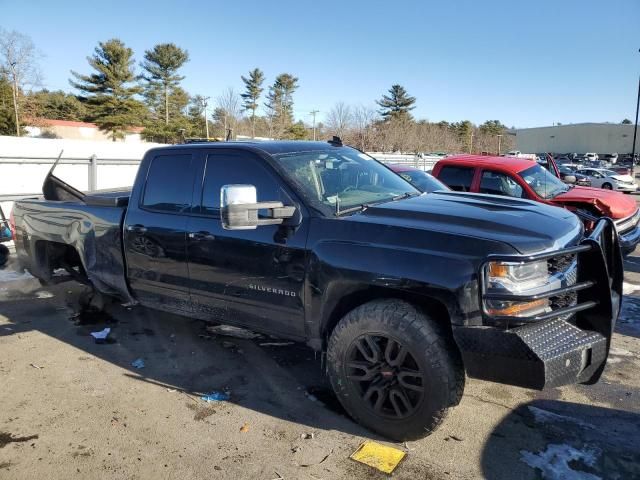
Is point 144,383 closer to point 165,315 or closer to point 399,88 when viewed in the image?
point 165,315

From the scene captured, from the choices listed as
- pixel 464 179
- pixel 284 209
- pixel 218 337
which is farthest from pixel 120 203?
pixel 464 179

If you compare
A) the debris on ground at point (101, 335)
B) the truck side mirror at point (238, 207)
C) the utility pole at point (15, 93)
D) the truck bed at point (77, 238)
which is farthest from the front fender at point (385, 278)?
the utility pole at point (15, 93)

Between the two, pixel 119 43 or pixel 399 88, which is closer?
pixel 119 43

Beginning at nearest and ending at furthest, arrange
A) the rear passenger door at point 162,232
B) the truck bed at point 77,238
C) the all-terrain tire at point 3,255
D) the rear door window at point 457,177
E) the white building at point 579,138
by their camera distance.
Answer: the rear passenger door at point 162,232
the truck bed at point 77,238
the all-terrain tire at point 3,255
the rear door window at point 457,177
the white building at point 579,138

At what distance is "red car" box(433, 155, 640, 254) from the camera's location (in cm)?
700

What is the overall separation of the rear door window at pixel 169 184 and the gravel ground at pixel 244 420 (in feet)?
4.58

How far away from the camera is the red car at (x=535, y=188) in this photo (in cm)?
700

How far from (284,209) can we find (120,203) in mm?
2031

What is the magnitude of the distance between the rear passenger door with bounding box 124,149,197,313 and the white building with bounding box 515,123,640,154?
310 ft

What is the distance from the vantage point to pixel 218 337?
16.3ft

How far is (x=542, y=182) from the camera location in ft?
25.8

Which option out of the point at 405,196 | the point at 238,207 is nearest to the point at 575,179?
the point at 405,196

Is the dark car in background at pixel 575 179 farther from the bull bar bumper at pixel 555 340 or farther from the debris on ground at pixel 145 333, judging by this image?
the debris on ground at pixel 145 333

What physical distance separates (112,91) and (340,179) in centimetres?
5250
